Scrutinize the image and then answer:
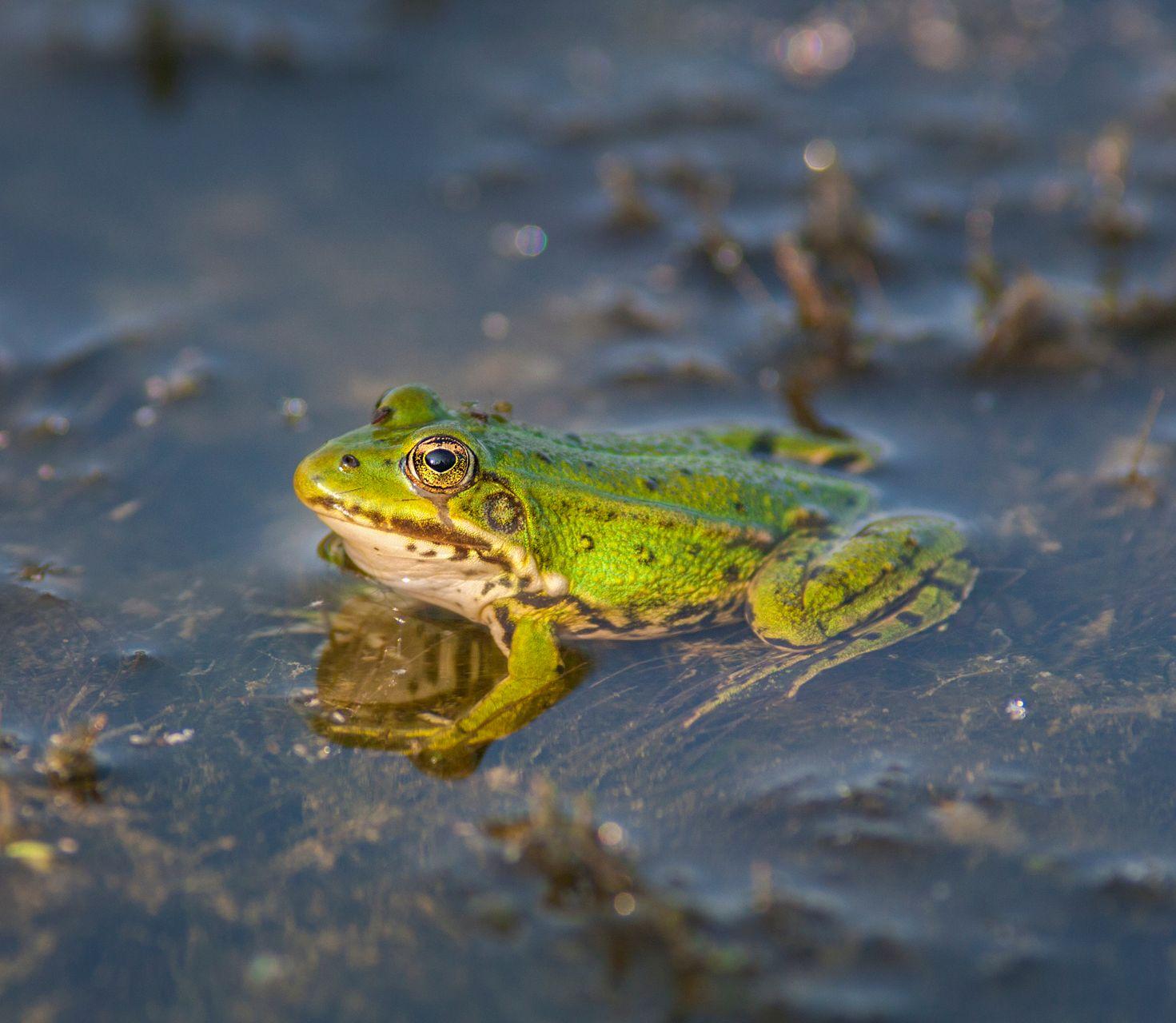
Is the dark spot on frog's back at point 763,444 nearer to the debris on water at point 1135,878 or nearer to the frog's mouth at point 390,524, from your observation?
the frog's mouth at point 390,524

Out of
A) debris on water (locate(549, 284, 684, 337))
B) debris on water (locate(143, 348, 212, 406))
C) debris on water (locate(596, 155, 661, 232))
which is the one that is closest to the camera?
debris on water (locate(143, 348, 212, 406))

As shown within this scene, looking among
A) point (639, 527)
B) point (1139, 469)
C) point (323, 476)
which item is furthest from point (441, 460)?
point (1139, 469)

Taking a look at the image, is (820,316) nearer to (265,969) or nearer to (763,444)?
(763,444)

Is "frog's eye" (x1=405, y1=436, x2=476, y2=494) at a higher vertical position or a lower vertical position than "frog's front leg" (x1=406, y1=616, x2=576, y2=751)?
higher

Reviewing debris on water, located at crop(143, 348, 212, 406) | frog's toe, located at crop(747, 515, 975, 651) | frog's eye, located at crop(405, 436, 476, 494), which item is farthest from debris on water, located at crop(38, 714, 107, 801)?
frog's toe, located at crop(747, 515, 975, 651)

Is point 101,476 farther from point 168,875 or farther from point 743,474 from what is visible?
point 743,474

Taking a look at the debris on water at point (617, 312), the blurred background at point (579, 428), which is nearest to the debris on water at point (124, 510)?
the blurred background at point (579, 428)

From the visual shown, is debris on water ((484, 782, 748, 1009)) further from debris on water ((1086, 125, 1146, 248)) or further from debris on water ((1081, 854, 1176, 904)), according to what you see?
debris on water ((1086, 125, 1146, 248))

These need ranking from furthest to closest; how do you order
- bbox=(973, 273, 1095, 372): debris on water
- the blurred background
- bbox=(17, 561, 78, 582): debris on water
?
1. bbox=(973, 273, 1095, 372): debris on water
2. bbox=(17, 561, 78, 582): debris on water
3. the blurred background
